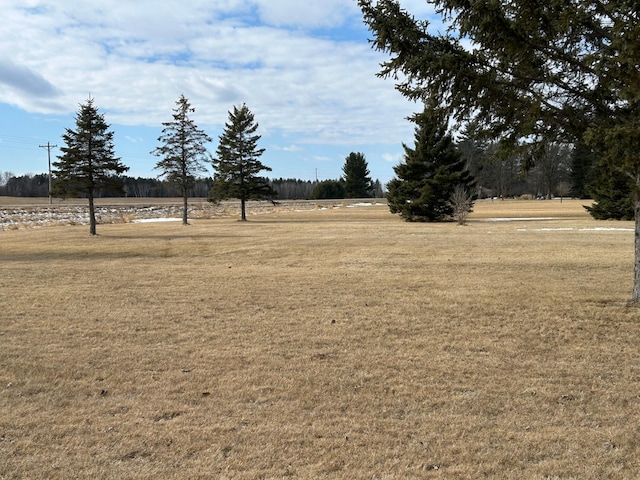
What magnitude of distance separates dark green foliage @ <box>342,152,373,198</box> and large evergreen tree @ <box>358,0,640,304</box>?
8269 cm

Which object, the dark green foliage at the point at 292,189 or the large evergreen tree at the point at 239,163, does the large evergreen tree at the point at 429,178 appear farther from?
the dark green foliage at the point at 292,189

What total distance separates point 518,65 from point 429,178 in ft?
88.5

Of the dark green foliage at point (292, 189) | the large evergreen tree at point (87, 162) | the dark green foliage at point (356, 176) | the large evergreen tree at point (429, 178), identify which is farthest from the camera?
the dark green foliage at point (292, 189)

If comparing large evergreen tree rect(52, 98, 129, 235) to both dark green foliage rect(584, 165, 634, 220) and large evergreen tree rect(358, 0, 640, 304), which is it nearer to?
large evergreen tree rect(358, 0, 640, 304)

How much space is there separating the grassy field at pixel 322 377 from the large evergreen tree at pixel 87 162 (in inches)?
576

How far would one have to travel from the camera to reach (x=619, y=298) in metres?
7.99

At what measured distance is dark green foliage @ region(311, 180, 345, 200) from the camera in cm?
9262

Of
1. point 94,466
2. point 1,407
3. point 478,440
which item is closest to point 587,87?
point 478,440

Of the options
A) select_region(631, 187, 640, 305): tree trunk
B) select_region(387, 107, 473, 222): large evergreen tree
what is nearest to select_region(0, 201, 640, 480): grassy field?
select_region(631, 187, 640, 305): tree trunk

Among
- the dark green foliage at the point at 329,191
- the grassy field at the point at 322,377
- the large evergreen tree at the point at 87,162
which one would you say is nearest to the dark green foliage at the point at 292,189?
the dark green foliage at the point at 329,191

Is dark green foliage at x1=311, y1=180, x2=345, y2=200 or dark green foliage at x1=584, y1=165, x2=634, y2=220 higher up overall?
dark green foliage at x1=311, y1=180, x2=345, y2=200

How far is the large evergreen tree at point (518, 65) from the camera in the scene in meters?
5.91

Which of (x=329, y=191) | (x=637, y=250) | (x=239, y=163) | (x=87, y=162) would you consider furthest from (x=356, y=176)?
(x=637, y=250)

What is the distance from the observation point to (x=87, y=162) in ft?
76.8
